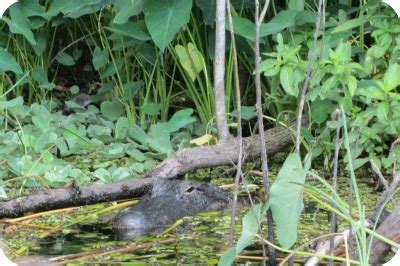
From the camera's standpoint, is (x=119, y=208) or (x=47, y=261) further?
(x=119, y=208)

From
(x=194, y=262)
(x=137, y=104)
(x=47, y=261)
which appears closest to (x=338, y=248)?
(x=194, y=262)

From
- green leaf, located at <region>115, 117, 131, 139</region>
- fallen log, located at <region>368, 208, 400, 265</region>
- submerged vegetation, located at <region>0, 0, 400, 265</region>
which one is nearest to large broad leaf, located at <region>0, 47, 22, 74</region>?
submerged vegetation, located at <region>0, 0, 400, 265</region>

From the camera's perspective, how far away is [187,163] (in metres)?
3.28

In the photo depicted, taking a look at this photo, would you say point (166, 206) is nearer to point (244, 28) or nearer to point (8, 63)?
point (244, 28)

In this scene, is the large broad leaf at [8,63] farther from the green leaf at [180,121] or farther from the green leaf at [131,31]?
the green leaf at [180,121]

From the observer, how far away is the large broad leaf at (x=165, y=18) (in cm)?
359

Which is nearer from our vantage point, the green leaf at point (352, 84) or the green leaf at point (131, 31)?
the green leaf at point (352, 84)

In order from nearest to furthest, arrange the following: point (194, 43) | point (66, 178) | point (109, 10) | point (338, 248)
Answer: point (338, 248)
point (66, 178)
point (194, 43)
point (109, 10)

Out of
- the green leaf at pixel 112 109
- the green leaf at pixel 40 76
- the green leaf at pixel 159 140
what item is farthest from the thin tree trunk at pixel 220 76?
the green leaf at pixel 40 76

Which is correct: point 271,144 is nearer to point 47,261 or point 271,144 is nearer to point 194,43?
point 194,43

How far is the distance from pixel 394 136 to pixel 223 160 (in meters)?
0.65

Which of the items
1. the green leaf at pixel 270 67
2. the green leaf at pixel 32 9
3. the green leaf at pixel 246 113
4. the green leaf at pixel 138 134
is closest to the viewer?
the green leaf at pixel 270 67

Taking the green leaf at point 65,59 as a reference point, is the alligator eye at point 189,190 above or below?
below

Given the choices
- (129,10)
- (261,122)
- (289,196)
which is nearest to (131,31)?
(129,10)
